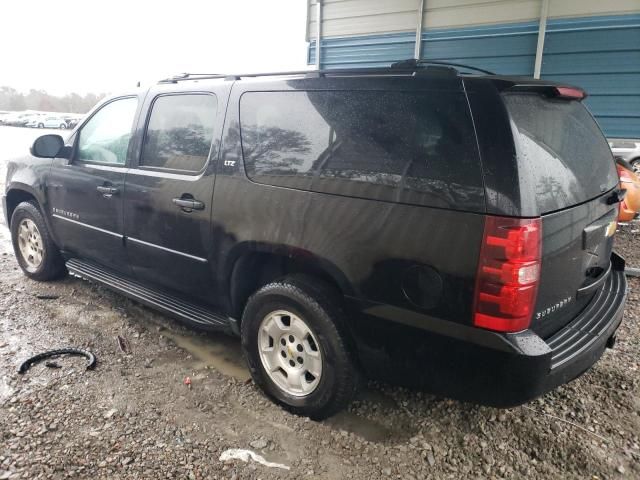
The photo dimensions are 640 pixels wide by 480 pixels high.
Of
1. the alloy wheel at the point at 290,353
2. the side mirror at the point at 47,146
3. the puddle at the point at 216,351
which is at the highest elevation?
the side mirror at the point at 47,146

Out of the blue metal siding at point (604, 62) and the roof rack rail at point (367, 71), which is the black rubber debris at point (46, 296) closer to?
the roof rack rail at point (367, 71)

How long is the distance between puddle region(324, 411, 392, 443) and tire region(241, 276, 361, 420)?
0.12m

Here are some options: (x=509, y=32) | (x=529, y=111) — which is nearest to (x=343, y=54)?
(x=509, y=32)

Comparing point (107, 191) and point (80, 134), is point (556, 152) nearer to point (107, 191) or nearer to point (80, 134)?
point (107, 191)

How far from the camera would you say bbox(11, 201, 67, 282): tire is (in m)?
4.49

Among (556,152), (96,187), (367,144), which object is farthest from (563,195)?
(96,187)

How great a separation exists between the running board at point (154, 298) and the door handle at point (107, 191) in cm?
67

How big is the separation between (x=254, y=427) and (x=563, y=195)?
1.98 metres

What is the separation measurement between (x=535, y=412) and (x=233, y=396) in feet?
5.87

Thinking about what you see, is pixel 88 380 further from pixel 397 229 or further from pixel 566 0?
pixel 566 0

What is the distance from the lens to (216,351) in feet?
11.5

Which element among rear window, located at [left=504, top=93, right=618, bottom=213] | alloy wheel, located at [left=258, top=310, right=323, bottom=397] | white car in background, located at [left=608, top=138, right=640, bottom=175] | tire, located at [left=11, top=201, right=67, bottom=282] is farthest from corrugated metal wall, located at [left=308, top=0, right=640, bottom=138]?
alloy wheel, located at [left=258, top=310, right=323, bottom=397]

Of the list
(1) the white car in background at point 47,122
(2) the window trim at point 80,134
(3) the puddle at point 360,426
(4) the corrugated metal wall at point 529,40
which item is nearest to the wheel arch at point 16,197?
(2) the window trim at point 80,134

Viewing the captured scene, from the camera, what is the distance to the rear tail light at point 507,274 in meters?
1.91
